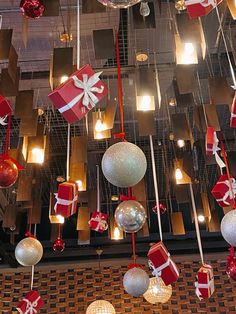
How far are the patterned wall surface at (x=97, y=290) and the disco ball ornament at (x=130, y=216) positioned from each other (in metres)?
4.69

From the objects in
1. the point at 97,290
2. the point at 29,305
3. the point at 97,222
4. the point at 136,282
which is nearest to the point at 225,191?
the point at 136,282

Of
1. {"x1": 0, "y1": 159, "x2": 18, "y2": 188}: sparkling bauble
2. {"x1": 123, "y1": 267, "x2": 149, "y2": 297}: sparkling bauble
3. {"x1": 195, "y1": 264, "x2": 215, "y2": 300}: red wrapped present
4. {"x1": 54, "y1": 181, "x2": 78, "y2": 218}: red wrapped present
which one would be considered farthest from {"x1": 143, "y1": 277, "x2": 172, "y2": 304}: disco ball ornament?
{"x1": 0, "y1": 159, "x2": 18, "y2": 188}: sparkling bauble

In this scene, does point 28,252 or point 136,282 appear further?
point 28,252

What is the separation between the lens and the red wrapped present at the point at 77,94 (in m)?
2.35

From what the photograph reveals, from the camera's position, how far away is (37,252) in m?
4.59

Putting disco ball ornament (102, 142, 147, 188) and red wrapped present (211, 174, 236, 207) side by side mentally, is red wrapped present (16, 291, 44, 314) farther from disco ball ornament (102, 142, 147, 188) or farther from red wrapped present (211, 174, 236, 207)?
disco ball ornament (102, 142, 147, 188)

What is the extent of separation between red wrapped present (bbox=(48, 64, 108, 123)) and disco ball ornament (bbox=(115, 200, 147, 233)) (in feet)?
3.98

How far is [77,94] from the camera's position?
2412mm

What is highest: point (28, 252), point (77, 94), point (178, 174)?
point (178, 174)

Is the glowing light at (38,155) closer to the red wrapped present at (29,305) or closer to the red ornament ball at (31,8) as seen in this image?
the red ornament ball at (31,8)

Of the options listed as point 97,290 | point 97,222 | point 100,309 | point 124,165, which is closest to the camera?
point 124,165

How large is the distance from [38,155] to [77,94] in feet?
7.27

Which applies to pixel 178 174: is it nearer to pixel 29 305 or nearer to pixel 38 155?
pixel 38 155

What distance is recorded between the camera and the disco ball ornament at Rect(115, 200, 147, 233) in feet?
11.1
